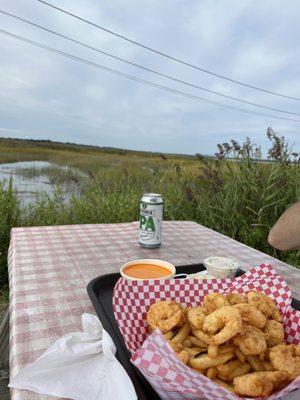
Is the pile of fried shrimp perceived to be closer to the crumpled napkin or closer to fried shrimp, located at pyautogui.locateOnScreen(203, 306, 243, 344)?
fried shrimp, located at pyautogui.locateOnScreen(203, 306, 243, 344)

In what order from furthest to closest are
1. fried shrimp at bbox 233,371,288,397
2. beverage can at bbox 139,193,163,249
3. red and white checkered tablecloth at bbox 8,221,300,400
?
beverage can at bbox 139,193,163,249 < red and white checkered tablecloth at bbox 8,221,300,400 < fried shrimp at bbox 233,371,288,397

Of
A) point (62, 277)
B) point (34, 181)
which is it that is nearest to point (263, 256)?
point (62, 277)

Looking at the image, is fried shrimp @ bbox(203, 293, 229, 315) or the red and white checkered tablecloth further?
the red and white checkered tablecloth

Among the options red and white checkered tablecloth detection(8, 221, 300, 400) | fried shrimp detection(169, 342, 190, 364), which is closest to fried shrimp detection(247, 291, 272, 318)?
fried shrimp detection(169, 342, 190, 364)

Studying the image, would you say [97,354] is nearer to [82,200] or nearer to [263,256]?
[263,256]

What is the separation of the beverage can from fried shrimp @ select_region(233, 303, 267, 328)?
880 mm

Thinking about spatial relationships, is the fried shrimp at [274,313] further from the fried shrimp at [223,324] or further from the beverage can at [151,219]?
the beverage can at [151,219]

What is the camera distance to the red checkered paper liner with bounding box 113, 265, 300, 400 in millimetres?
566

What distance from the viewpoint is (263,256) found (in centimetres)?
164

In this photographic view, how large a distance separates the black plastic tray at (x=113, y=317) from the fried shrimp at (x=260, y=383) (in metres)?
0.19

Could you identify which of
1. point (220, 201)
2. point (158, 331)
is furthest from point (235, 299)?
point (220, 201)

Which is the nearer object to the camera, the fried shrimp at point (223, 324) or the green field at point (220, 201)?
the fried shrimp at point (223, 324)

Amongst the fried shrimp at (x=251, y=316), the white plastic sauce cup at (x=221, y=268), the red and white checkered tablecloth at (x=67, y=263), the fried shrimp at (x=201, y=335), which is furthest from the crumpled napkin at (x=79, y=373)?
the white plastic sauce cup at (x=221, y=268)

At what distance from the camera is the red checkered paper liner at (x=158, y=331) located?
0.57 metres
